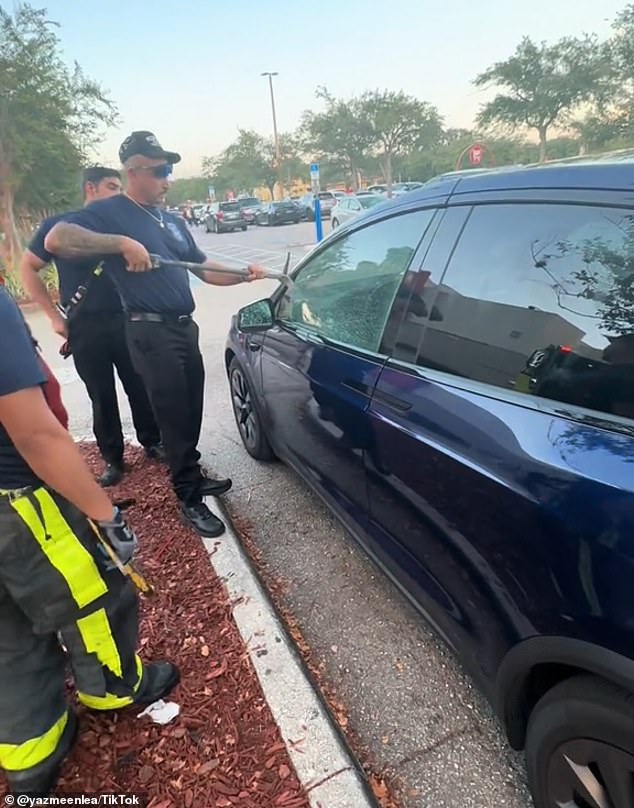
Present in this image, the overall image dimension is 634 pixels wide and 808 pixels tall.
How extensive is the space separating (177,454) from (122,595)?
50.1 inches

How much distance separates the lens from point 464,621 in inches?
65.2

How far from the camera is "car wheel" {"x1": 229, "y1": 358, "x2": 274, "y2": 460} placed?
145 inches

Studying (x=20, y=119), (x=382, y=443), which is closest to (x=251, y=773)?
(x=382, y=443)

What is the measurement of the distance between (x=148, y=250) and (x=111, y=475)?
5.17 feet

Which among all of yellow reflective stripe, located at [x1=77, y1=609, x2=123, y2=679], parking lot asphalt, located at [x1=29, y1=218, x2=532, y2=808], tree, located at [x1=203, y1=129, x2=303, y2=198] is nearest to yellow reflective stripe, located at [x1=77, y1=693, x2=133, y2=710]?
yellow reflective stripe, located at [x1=77, y1=609, x2=123, y2=679]

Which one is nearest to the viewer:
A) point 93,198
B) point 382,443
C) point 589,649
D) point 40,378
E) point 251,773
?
point 589,649

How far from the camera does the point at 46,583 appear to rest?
1562 mm

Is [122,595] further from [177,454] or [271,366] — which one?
[271,366]

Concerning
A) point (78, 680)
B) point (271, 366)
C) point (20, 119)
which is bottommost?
point (78, 680)

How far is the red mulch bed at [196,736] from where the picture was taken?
5.68ft

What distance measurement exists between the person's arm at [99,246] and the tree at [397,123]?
44.8 meters

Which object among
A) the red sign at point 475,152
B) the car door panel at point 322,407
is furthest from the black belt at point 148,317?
the red sign at point 475,152

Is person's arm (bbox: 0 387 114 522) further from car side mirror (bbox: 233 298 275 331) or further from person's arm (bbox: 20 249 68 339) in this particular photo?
person's arm (bbox: 20 249 68 339)

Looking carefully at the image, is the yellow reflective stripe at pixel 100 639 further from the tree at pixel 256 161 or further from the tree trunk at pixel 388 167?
the tree at pixel 256 161
